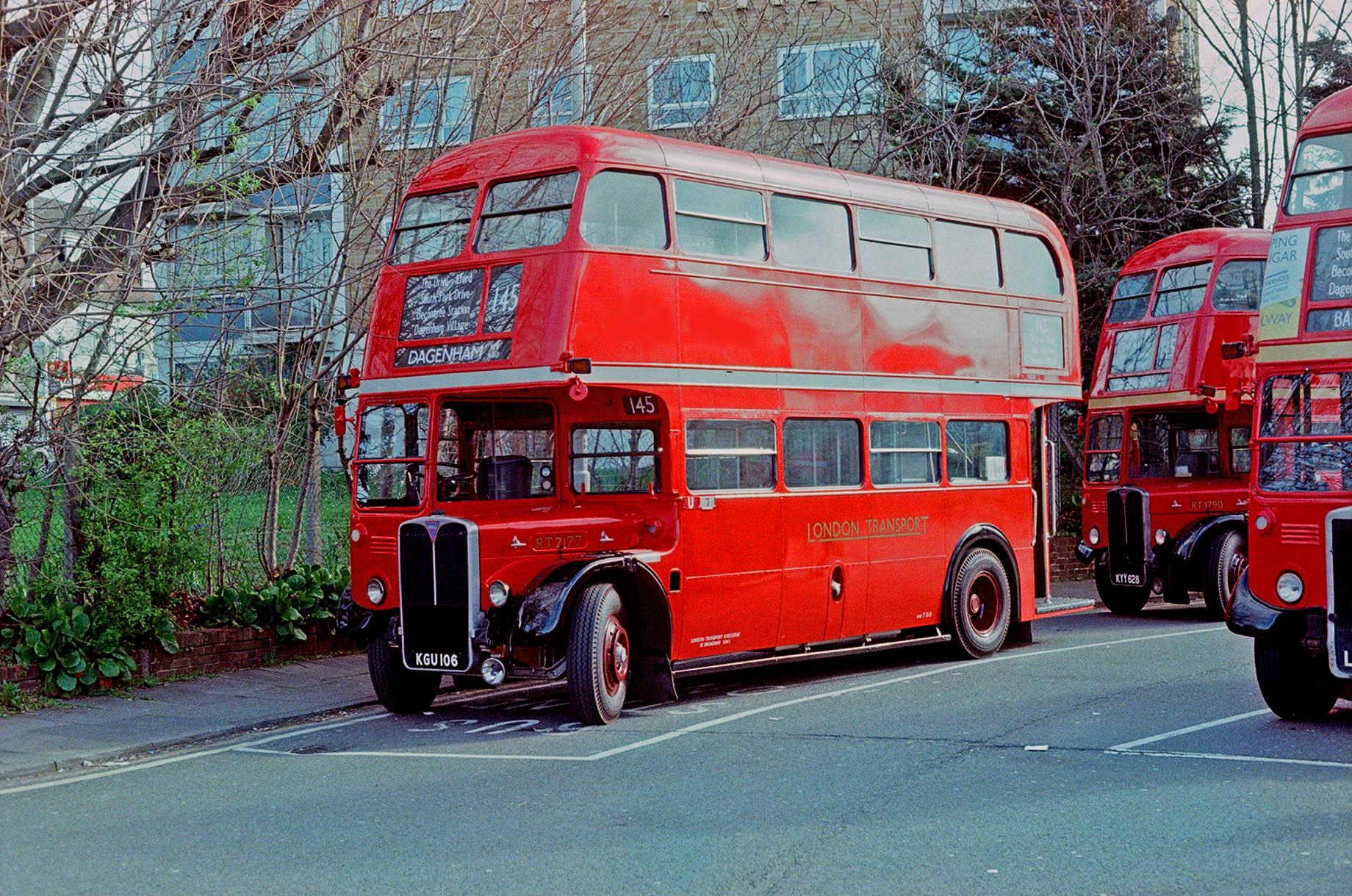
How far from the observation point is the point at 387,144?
50.8 ft

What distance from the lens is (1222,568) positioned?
18469 millimetres

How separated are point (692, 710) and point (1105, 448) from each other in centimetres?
976

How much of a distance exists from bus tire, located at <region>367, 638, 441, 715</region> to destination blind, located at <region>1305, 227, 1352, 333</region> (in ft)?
21.3

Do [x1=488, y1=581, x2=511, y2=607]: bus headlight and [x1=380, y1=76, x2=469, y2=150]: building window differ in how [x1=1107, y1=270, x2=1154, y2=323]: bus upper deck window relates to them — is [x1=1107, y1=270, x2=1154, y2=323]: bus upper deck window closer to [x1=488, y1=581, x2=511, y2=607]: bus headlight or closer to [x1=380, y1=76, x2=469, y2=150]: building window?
[x1=380, y1=76, x2=469, y2=150]: building window

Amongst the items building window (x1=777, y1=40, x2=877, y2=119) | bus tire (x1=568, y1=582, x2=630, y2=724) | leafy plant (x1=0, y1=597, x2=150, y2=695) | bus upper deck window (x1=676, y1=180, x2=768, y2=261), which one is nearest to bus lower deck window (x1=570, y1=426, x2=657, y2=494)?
bus tire (x1=568, y1=582, x2=630, y2=724)

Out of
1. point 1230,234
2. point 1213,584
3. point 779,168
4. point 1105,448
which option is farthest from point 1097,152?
point 779,168

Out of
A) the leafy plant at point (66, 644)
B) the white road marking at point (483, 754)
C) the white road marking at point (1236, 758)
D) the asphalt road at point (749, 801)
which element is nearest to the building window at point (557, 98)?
the white road marking at point (483, 754)

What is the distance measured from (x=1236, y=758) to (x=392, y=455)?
246 inches

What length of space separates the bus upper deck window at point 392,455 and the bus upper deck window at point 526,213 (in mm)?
1348

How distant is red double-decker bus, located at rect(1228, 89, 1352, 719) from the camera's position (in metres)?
10.2

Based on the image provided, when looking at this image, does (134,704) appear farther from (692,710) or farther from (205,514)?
(692,710)

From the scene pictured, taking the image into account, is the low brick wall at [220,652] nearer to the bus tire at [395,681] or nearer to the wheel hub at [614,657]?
the bus tire at [395,681]

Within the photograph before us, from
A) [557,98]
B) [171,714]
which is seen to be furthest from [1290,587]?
[557,98]

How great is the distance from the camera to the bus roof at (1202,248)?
19641mm
